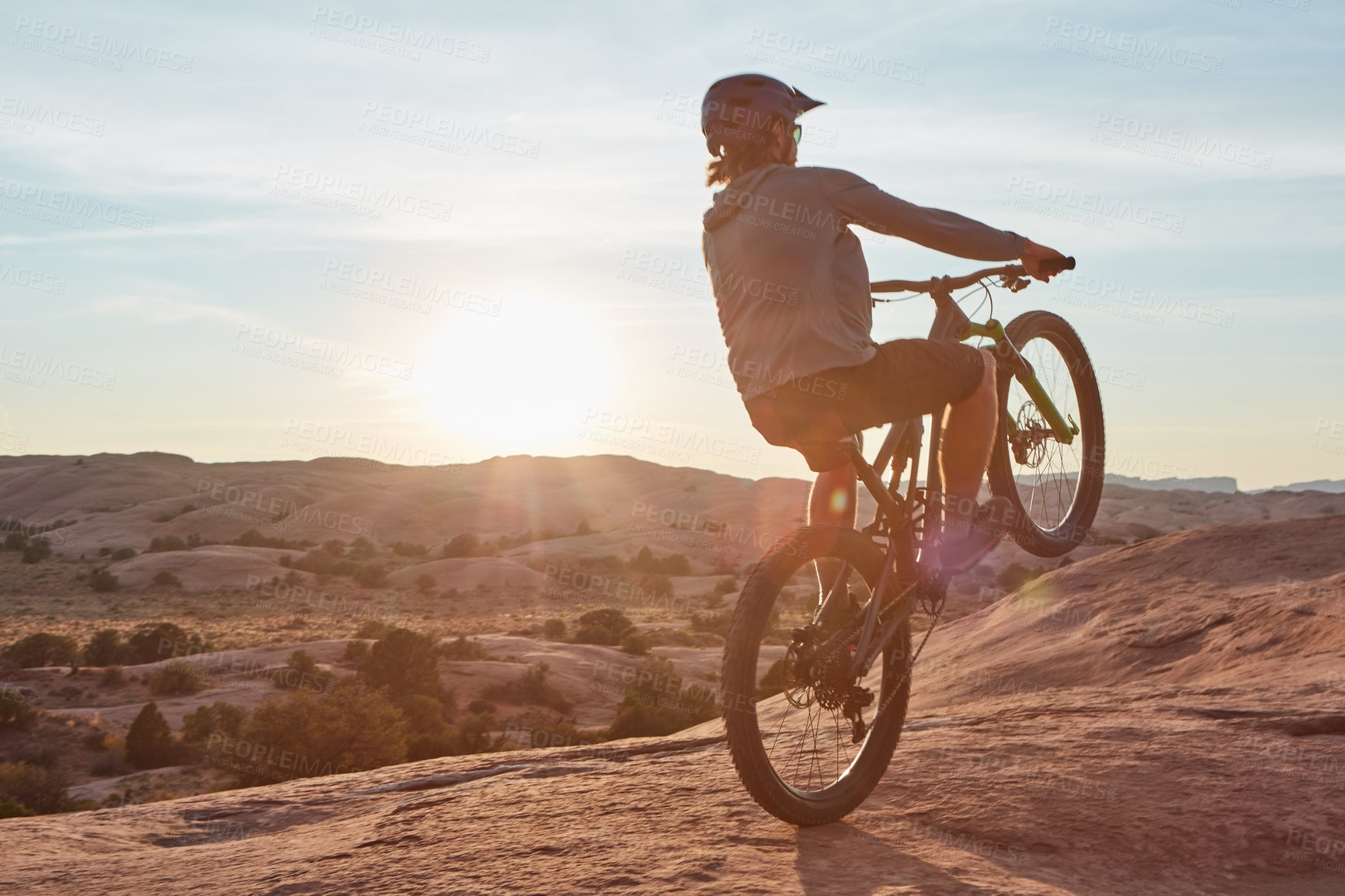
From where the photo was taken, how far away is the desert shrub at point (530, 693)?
24.1m

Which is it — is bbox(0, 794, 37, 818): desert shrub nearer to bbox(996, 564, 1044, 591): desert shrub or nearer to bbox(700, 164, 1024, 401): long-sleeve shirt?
bbox(700, 164, 1024, 401): long-sleeve shirt

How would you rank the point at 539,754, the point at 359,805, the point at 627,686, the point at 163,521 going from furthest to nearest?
1. the point at 163,521
2. the point at 627,686
3. the point at 539,754
4. the point at 359,805

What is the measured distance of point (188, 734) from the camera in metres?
20.6

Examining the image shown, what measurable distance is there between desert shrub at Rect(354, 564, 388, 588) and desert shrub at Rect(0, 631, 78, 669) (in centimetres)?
1909

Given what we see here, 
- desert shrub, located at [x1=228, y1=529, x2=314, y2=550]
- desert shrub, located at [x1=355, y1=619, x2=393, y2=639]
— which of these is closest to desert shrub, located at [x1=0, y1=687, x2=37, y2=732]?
desert shrub, located at [x1=355, y1=619, x2=393, y2=639]

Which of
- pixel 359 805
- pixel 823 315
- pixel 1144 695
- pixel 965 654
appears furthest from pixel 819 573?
pixel 965 654

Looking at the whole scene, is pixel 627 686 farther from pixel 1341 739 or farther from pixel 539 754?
pixel 1341 739

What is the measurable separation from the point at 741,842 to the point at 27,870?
9.60 feet

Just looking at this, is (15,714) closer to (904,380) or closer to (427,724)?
(427,724)

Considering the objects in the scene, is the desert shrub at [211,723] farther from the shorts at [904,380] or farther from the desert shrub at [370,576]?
the desert shrub at [370,576]

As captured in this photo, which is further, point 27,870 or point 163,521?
point 163,521

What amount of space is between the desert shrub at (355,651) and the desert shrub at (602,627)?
751 centimetres

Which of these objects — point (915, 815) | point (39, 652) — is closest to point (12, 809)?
point (915, 815)

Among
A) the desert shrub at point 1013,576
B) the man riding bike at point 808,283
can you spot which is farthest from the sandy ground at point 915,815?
the desert shrub at point 1013,576
